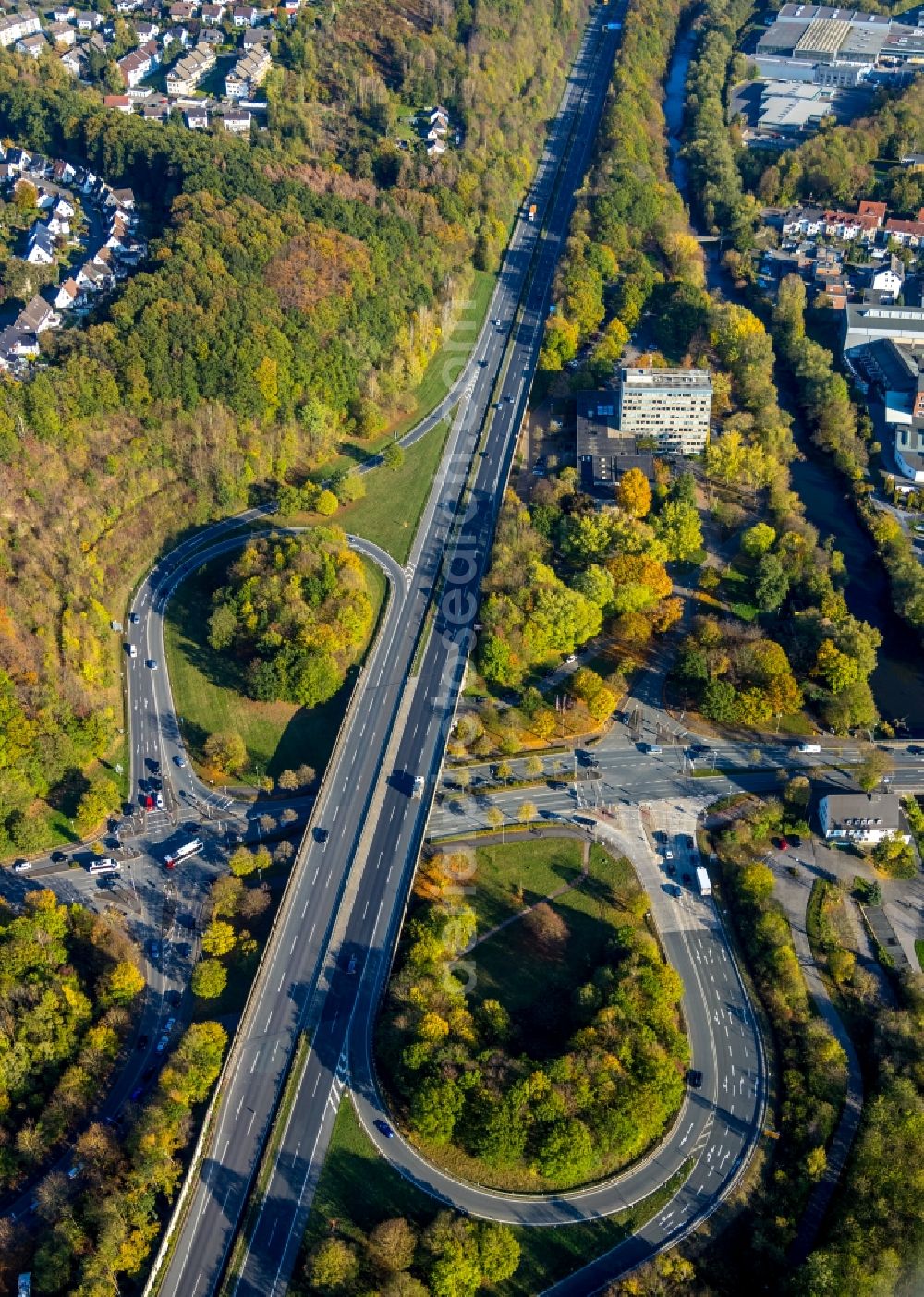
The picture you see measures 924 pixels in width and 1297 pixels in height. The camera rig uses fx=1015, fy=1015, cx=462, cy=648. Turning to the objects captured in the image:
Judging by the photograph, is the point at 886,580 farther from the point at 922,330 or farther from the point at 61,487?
the point at 61,487

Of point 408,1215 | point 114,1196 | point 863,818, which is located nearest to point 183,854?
point 114,1196

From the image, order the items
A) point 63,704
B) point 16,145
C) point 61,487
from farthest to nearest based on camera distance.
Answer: point 16,145 → point 61,487 → point 63,704

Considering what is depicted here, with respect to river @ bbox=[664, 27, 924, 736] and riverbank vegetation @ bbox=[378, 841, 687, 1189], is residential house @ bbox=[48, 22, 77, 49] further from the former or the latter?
A: riverbank vegetation @ bbox=[378, 841, 687, 1189]

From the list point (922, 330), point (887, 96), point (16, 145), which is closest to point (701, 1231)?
point (922, 330)

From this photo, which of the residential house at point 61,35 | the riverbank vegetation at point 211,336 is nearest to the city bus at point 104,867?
the riverbank vegetation at point 211,336

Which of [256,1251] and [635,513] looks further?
[635,513]

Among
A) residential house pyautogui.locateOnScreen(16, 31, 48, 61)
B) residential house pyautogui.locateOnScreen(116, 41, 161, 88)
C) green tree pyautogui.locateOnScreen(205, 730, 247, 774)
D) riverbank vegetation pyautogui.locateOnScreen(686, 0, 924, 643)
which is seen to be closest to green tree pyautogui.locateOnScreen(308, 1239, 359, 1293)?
green tree pyautogui.locateOnScreen(205, 730, 247, 774)

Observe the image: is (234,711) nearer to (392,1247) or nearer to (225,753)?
(225,753)
